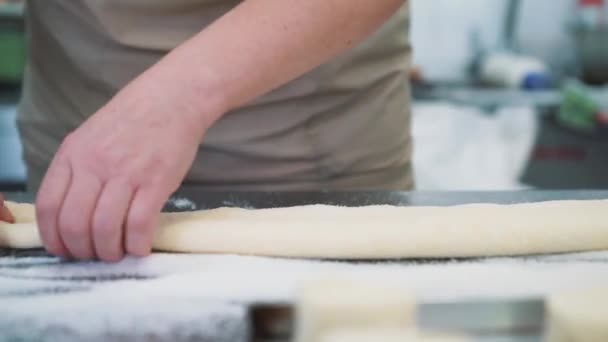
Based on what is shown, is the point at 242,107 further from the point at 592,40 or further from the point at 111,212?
the point at 592,40

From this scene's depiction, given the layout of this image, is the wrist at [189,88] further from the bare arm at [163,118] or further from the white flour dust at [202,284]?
the white flour dust at [202,284]

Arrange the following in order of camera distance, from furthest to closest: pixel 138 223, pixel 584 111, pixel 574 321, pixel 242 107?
1. pixel 584 111
2. pixel 242 107
3. pixel 138 223
4. pixel 574 321

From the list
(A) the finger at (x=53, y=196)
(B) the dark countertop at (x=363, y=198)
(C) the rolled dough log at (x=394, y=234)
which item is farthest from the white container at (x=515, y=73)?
(A) the finger at (x=53, y=196)

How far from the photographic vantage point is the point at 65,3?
673mm

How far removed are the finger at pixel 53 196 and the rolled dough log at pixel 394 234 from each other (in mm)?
84

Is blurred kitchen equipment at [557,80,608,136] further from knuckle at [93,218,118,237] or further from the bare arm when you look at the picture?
knuckle at [93,218,118,237]

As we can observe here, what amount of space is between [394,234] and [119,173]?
223 mm

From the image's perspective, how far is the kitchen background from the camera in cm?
139

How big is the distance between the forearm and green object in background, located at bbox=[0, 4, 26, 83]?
51.0 inches

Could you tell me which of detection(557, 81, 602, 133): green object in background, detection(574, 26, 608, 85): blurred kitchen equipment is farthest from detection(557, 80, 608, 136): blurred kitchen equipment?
detection(574, 26, 608, 85): blurred kitchen equipment

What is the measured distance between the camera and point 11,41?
1.58 m

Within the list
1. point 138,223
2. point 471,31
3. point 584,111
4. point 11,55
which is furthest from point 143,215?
point 471,31

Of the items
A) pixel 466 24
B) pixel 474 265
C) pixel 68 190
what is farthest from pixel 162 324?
pixel 466 24

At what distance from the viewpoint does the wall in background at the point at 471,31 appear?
1735 mm
